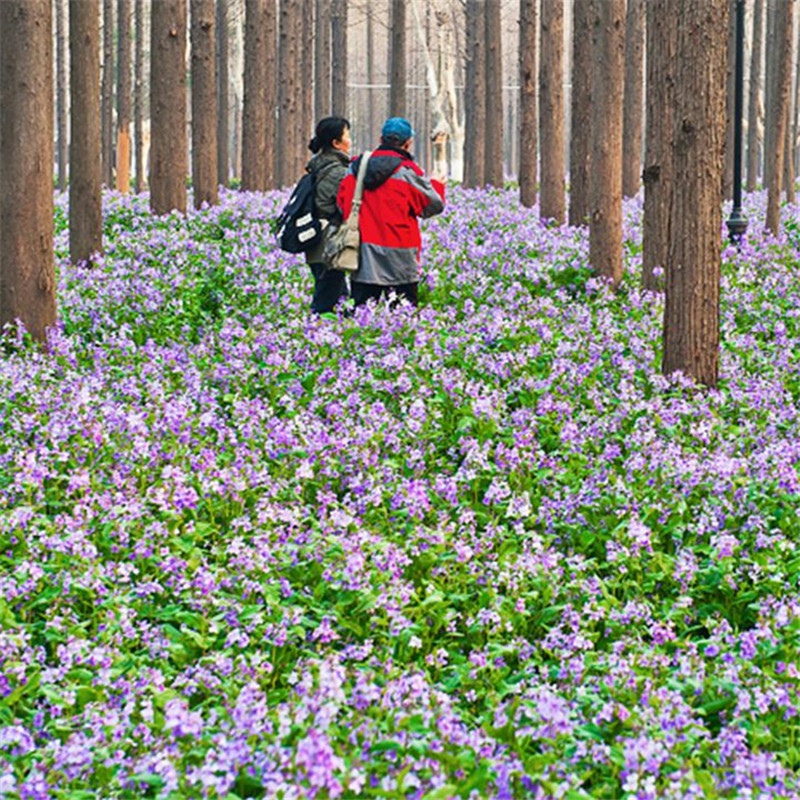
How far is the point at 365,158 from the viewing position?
10945 mm

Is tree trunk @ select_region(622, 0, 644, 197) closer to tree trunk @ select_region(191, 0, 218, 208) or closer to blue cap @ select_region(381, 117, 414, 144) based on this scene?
tree trunk @ select_region(191, 0, 218, 208)

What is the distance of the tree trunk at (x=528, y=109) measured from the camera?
22.9 metres

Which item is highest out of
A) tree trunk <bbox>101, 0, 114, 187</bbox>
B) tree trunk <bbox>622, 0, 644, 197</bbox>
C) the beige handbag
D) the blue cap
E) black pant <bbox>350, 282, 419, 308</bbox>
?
tree trunk <bbox>101, 0, 114, 187</bbox>

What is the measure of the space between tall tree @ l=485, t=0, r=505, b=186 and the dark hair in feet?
52.1

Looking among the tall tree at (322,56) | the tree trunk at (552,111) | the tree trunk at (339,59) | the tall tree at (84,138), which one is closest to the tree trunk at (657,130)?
the tall tree at (84,138)

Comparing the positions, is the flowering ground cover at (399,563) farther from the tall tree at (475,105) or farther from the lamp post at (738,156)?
the tall tree at (475,105)

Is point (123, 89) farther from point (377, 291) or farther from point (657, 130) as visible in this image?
point (657, 130)

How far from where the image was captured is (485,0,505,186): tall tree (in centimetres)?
2739

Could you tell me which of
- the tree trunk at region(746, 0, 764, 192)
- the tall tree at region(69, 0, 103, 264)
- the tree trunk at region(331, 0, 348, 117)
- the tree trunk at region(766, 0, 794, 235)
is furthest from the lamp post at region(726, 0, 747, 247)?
the tree trunk at region(331, 0, 348, 117)

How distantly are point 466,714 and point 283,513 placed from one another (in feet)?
6.16

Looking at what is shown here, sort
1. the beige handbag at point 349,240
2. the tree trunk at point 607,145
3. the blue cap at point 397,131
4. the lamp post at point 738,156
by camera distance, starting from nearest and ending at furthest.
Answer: the blue cap at point 397,131, the beige handbag at point 349,240, the tree trunk at point 607,145, the lamp post at point 738,156

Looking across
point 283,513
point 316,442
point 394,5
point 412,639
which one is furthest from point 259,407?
point 394,5

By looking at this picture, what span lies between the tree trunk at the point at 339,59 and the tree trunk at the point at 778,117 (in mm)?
16215

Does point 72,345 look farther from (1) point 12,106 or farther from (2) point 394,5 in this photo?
(2) point 394,5
